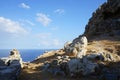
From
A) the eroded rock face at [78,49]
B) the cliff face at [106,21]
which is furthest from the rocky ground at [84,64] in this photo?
the cliff face at [106,21]

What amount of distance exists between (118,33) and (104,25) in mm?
6298

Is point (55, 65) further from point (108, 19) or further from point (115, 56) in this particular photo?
point (108, 19)

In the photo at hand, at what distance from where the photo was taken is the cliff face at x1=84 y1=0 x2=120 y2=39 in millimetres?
56450

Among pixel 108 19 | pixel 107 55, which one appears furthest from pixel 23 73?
pixel 108 19

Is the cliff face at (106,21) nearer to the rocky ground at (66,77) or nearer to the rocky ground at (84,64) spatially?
the rocky ground at (84,64)

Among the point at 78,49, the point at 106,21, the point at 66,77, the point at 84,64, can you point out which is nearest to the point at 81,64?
the point at 84,64

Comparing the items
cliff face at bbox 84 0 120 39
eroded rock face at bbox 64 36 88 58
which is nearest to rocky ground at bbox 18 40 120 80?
eroded rock face at bbox 64 36 88 58

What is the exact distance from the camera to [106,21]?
6003 centimetres

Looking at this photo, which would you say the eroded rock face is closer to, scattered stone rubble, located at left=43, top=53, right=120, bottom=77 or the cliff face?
scattered stone rubble, located at left=43, top=53, right=120, bottom=77

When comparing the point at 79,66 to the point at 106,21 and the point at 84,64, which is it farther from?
the point at 106,21

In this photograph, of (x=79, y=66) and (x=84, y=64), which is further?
(x=84, y=64)

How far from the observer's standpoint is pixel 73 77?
34938 mm

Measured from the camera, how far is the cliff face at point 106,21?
56.5 metres

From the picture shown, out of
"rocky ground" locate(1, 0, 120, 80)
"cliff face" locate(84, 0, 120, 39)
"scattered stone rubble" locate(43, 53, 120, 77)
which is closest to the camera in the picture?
"rocky ground" locate(1, 0, 120, 80)
